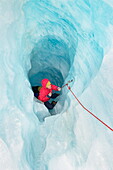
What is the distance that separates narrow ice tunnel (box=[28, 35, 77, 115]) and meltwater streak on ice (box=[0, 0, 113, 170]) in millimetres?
350

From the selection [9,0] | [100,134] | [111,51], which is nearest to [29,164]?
[100,134]

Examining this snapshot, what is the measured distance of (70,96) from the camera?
10.8ft

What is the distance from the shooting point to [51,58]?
4.59 metres

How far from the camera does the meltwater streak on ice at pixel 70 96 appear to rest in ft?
6.84

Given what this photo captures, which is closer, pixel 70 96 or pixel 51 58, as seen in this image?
pixel 70 96

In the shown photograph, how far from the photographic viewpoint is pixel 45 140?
270 centimetres

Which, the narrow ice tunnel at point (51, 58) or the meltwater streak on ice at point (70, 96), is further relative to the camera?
the narrow ice tunnel at point (51, 58)

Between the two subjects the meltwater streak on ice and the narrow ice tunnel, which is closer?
the meltwater streak on ice

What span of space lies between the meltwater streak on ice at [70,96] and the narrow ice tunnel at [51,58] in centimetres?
35

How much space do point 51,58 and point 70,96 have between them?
67.2 inches

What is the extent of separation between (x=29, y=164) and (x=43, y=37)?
266 cm

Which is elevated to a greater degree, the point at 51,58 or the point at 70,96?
the point at 70,96

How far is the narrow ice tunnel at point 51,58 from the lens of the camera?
381 cm

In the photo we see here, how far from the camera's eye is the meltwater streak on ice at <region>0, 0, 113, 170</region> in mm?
2086
